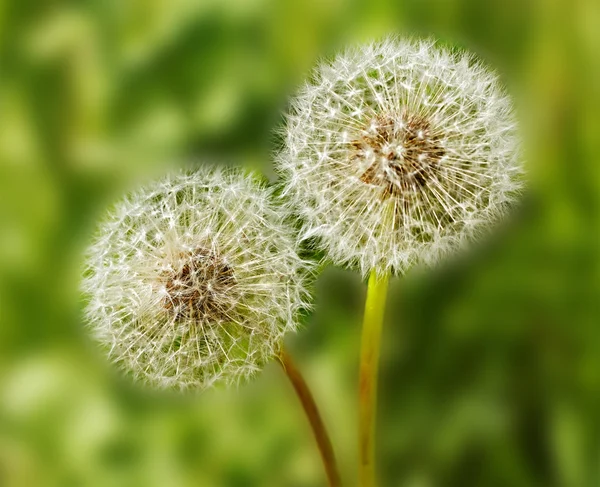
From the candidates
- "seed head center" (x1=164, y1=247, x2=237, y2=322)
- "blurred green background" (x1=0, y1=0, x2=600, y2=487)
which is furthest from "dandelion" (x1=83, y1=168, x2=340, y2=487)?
"blurred green background" (x1=0, y1=0, x2=600, y2=487)

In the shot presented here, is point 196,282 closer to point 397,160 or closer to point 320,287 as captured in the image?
point 397,160

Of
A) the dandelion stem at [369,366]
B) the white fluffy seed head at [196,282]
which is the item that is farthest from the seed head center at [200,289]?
the dandelion stem at [369,366]

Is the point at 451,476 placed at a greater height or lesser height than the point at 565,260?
lesser

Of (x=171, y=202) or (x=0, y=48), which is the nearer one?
(x=171, y=202)

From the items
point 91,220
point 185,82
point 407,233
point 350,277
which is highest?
point 185,82

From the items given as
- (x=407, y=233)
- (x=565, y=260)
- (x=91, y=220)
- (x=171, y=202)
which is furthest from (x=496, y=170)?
(x=91, y=220)

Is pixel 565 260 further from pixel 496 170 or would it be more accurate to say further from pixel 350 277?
pixel 496 170
